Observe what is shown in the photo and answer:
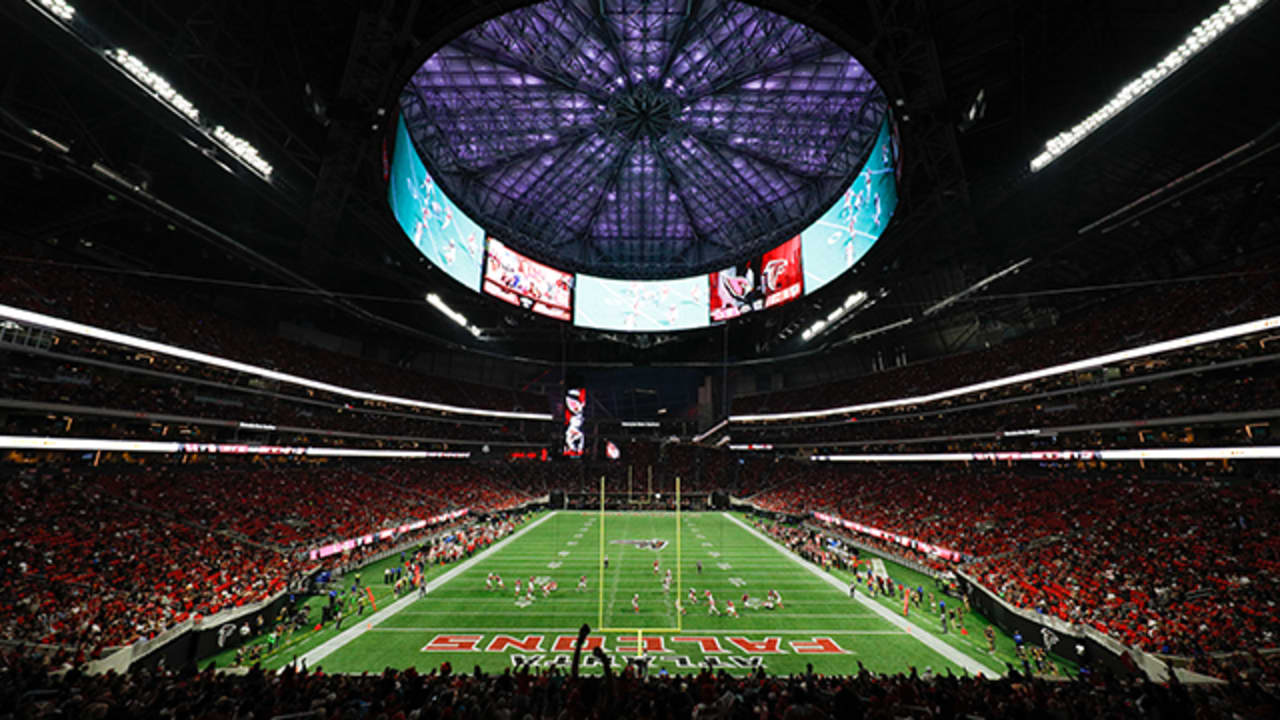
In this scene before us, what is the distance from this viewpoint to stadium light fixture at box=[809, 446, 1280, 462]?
17766 mm

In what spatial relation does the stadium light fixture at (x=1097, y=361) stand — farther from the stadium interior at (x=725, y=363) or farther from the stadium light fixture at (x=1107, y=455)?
the stadium light fixture at (x=1107, y=455)

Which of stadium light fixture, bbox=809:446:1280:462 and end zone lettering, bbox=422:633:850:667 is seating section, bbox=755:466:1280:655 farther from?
end zone lettering, bbox=422:633:850:667

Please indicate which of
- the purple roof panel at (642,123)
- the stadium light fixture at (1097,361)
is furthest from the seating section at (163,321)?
the stadium light fixture at (1097,361)

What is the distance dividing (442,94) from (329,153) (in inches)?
537

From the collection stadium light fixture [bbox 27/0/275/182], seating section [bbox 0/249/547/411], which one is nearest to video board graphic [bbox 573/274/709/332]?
seating section [bbox 0/249/547/411]

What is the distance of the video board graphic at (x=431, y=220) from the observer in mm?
23719

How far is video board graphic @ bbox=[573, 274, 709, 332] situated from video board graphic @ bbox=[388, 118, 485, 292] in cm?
1111

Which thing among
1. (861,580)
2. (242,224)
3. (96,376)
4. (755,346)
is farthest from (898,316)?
(96,376)

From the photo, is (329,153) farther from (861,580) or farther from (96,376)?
(861,580)

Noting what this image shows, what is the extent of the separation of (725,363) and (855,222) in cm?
1160

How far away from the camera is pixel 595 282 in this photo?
142 feet

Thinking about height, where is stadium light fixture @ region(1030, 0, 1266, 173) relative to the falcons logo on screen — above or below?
below

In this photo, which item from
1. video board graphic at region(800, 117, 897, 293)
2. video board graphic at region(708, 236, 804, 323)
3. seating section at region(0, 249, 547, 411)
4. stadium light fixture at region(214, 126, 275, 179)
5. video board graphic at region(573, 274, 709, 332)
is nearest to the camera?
stadium light fixture at region(214, 126, 275, 179)

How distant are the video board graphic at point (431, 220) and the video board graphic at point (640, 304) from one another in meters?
11.1
